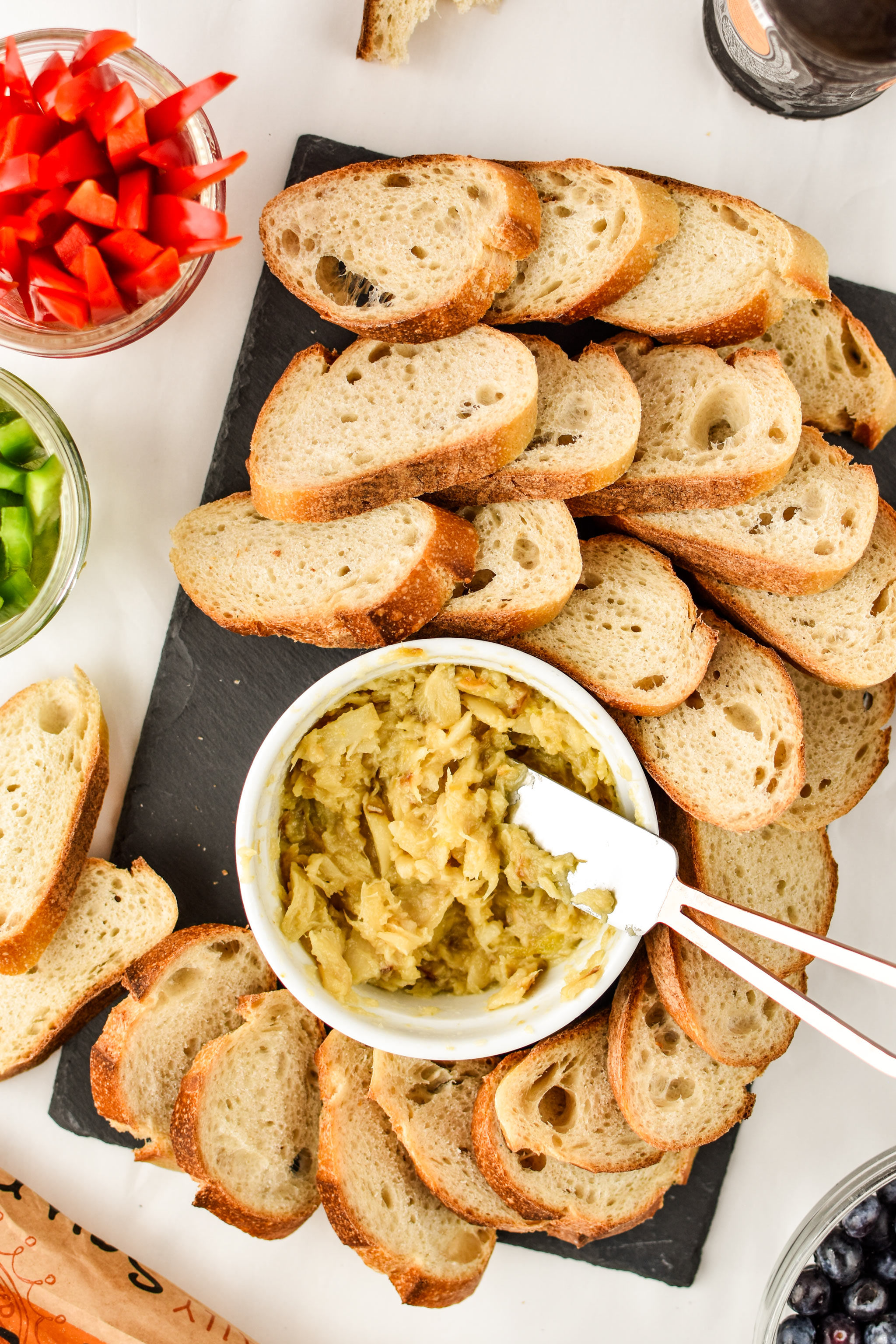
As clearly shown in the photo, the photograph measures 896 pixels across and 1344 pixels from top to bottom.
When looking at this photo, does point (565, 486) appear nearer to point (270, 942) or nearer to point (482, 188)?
point (482, 188)

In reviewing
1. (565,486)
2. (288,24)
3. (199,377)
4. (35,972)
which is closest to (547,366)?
(565,486)

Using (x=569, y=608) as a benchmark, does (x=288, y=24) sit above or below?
above

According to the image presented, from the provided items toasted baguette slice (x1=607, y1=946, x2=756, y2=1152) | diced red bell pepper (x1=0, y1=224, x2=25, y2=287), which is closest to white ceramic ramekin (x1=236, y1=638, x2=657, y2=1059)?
toasted baguette slice (x1=607, y1=946, x2=756, y2=1152)

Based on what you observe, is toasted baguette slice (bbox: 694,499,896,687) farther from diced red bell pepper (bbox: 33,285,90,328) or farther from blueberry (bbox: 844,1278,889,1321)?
diced red bell pepper (bbox: 33,285,90,328)

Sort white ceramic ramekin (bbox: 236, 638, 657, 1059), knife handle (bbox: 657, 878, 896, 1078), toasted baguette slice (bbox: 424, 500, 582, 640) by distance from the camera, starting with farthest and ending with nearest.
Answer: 1. toasted baguette slice (bbox: 424, 500, 582, 640)
2. white ceramic ramekin (bbox: 236, 638, 657, 1059)
3. knife handle (bbox: 657, 878, 896, 1078)

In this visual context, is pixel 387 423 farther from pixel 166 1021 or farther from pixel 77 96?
pixel 166 1021
